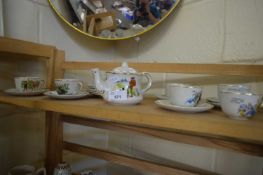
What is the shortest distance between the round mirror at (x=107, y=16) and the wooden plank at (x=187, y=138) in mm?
344

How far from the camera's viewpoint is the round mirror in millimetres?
764

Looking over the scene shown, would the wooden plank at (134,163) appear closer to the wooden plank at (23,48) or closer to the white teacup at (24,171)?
the white teacup at (24,171)

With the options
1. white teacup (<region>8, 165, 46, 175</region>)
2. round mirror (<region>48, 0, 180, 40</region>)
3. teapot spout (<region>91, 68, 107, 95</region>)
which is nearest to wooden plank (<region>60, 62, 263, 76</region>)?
teapot spout (<region>91, 68, 107, 95</region>)

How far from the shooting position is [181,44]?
29.0 inches

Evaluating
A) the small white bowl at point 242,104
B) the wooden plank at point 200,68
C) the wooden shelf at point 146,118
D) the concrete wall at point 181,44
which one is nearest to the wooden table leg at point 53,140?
the wooden shelf at point 146,118

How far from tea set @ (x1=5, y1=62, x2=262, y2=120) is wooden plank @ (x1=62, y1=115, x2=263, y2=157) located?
0.30 feet

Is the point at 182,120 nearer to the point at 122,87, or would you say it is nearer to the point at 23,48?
the point at 122,87

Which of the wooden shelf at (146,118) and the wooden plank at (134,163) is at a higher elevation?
the wooden shelf at (146,118)

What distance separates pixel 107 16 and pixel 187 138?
0.56 metres

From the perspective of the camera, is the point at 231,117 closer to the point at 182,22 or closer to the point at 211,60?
the point at 211,60

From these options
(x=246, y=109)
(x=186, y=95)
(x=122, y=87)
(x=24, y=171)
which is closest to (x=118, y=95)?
(x=122, y=87)

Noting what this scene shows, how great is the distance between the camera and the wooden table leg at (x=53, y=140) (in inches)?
28.2

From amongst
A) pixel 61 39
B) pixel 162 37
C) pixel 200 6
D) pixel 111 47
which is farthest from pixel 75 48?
pixel 200 6

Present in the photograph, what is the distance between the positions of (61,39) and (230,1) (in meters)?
0.62
